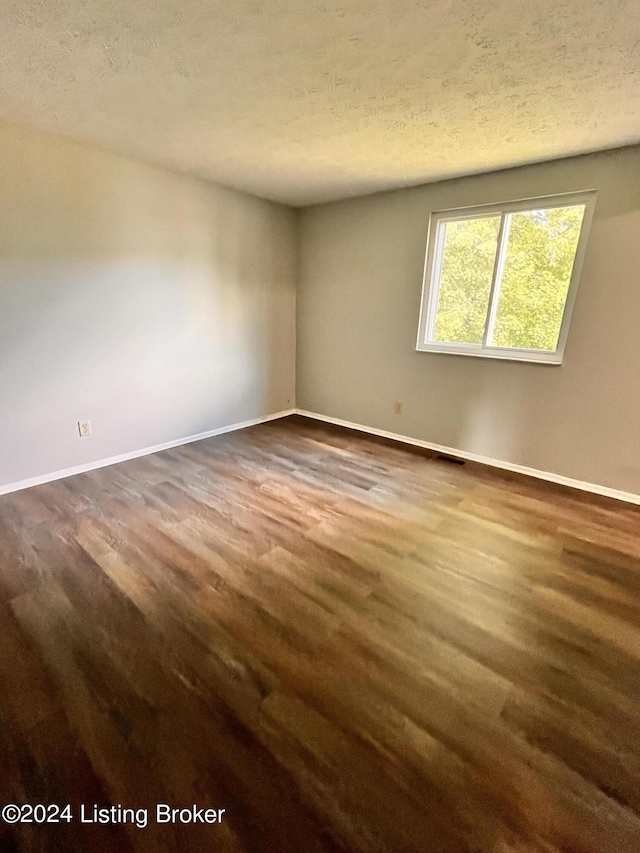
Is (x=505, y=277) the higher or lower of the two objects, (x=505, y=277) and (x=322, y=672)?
the higher

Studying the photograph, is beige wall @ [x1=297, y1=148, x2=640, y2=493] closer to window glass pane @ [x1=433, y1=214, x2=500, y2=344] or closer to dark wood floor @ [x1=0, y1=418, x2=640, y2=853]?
window glass pane @ [x1=433, y1=214, x2=500, y2=344]

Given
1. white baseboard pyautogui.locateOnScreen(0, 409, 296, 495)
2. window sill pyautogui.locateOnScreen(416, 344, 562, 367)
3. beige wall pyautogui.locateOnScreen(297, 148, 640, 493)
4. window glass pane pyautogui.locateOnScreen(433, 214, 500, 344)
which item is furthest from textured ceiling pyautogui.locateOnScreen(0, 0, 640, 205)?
white baseboard pyautogui.locateOnScreen(0, 409, 296, 495)

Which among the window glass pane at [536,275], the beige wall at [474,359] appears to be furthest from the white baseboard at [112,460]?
the window glass pane at [536,275]

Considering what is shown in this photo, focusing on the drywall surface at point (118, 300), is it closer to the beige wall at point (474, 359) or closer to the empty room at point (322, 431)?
the empty room at point (322, 431)

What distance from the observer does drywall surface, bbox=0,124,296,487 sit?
2584 mm

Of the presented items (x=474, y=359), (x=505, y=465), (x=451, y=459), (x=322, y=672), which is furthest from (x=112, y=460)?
(x=505, y=465)

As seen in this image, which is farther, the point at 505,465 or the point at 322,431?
the point at 322,431

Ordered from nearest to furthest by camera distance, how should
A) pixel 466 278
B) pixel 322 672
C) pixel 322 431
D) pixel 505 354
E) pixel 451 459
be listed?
1. pixel 322 672
2. pixel 505 354
3. pixel 466 278
4. pixel 451 459
5. pixel 322 431

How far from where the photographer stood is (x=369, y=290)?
3951 mm

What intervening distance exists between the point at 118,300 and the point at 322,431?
2243mm

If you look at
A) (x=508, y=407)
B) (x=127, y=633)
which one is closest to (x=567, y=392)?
(x=508, y=407)

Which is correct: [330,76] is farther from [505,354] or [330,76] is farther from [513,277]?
[505,354]

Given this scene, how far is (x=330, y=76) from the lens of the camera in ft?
5.86

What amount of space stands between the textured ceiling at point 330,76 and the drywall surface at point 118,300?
0.34 metres
